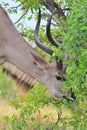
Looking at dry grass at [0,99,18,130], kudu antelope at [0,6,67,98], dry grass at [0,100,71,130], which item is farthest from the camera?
dry grass at [0,99,18,130]

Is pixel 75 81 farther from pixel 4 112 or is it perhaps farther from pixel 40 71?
pixel 4 112

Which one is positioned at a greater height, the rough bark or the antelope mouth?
the rough bark

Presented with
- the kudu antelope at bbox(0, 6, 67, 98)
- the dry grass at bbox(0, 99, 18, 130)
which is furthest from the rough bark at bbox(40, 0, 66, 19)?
the dry grass at bbox(0, 99, 18, 130)

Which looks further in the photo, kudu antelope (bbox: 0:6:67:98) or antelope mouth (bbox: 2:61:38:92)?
antelope mouth (bbox: 2:61:38:92)

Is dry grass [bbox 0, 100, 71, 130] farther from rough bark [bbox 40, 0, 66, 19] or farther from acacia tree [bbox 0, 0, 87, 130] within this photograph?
acacia tree [bbox 0, 0, 87, 130]

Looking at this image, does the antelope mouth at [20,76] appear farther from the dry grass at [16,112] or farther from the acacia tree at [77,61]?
the acacia tree at [77,61]

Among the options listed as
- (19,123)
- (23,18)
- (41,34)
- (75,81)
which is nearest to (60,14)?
(41,34)

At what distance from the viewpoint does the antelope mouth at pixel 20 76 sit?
625 centimetres

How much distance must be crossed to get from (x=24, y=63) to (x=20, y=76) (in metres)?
0.19

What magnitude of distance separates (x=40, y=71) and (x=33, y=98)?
1.08m

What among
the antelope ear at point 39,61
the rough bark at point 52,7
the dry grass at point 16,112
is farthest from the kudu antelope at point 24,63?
the dry grass at point 16,112

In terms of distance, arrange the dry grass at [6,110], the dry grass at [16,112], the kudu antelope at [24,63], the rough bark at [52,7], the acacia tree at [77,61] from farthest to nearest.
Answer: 1. the dry grass at [6,110]
2. the dry grass at [16,112]
3. the rough bark at [52,7]
4. the kudu antelope at [24,63]
5. the acacia tree at [77,61]

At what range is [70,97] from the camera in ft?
17.2

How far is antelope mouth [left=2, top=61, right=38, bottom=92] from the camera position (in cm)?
625
